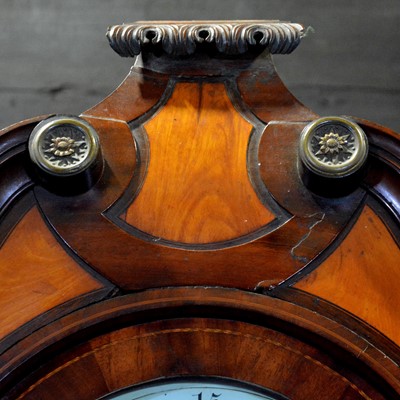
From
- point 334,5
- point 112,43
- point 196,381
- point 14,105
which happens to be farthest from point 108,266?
point 334,5

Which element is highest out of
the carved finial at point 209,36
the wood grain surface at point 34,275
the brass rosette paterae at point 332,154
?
the carved finial at point 209,36

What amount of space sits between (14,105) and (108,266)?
1001mm

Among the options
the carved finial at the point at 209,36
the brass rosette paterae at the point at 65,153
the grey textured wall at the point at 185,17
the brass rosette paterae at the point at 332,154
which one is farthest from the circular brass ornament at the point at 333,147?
the grey textured wall at the point at 185,17

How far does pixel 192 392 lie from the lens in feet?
3.68

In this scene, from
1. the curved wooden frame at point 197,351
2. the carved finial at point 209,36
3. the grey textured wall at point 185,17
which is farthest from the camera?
the grey textured wall at point 185,17

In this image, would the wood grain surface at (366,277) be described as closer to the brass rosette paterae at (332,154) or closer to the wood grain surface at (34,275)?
the brass rosette paterae at (332,154)

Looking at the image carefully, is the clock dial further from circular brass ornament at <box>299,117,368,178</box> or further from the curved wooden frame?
circular brass ornament at <box>299,117,368,178</box>

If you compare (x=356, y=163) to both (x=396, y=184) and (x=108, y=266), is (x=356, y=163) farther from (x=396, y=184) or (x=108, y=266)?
(x=108, y=266)

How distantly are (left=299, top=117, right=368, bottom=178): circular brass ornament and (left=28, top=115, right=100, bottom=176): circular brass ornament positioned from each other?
1.01 ft

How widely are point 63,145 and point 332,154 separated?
15.4 inches

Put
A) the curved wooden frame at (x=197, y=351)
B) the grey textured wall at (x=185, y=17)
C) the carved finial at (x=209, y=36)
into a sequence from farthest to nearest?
1. the grey textured wall at (x=185, y=17)
2. the carved finial at (x=209, y=36)
3. the curved wooden frame at (x=197, y=351)

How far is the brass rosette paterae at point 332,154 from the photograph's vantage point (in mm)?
1171

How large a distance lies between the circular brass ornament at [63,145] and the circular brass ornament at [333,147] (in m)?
0.31

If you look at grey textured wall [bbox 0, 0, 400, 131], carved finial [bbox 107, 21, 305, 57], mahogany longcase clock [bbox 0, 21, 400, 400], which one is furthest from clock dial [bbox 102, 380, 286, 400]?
grey textured wall [bbox 0, 0, 400, 131]
